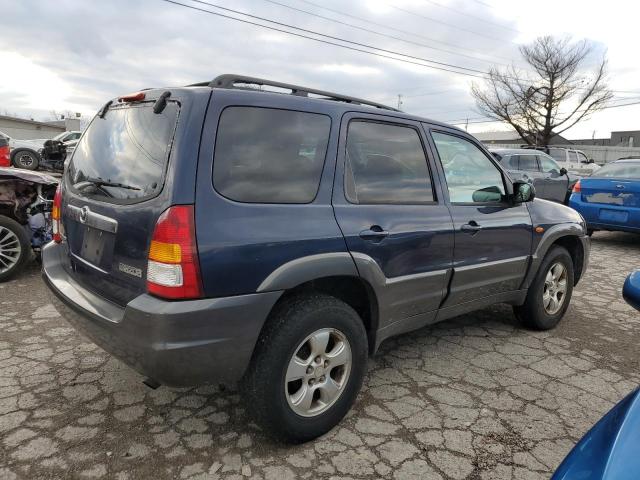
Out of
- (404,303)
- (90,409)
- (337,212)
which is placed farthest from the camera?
(404,303)

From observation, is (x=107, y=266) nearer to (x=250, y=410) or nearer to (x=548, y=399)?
(x=250, y=410)

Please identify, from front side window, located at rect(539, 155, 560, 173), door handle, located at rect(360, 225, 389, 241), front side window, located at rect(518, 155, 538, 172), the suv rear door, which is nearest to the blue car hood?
door handle, located at rect(360, 225, 389, 241)

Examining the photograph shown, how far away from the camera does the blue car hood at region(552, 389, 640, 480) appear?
123cm

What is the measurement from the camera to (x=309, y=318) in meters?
2.38

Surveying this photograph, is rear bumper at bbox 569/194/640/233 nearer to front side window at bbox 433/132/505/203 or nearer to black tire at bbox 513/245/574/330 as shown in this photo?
black tire at bbox 513/245/574/330

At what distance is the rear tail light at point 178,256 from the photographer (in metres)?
2.05

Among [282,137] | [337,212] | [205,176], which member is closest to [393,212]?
[337,212]

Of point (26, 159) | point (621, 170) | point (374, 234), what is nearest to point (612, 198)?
point (621, 170)

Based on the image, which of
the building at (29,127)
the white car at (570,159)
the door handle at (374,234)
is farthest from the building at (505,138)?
the door handle at (374,234)

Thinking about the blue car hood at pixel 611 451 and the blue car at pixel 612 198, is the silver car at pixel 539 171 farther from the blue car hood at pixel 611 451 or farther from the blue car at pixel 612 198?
the blue car hood at pixel 611 451

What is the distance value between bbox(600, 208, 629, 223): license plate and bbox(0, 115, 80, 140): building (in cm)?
4180

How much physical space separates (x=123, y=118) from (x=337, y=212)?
128 centimetres

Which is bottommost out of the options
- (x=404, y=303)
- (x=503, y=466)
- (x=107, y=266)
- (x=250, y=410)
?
(x=503, y=466)

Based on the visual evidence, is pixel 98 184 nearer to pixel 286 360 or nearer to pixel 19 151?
pixel 286 360
